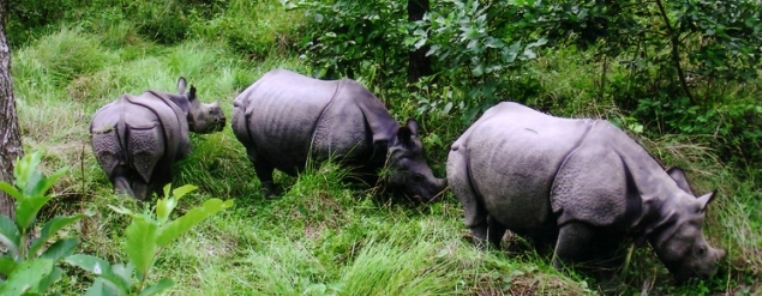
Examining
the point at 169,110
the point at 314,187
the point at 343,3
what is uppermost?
the point at 343,3

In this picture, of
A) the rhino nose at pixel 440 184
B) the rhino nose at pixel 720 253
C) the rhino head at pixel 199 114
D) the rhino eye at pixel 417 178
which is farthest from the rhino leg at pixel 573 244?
the rhino head at pixel 199 114

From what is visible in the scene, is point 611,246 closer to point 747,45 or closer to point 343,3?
point 747,45

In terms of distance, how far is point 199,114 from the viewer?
283 inches

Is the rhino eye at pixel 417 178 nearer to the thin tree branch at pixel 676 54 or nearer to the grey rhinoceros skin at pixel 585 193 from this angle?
the grey rhinoceros skin at pixel 585 193

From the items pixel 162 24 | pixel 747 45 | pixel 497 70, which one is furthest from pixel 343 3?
pixel 162 24

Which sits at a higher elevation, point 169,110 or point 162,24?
point 169,110

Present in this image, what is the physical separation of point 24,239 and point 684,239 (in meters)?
3.51

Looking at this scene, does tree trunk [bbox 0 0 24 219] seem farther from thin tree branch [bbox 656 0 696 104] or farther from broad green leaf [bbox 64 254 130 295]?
thin tree branch [bbox 656 0 696 104]

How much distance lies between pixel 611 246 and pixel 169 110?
3533 millimetres

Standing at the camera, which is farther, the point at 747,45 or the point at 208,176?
the point at 208,176

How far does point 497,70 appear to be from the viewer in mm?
6137

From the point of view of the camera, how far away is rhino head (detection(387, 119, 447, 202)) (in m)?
5.98

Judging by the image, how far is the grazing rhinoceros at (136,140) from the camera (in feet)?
19.2

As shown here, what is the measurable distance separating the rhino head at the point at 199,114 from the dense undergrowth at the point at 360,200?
10cm
